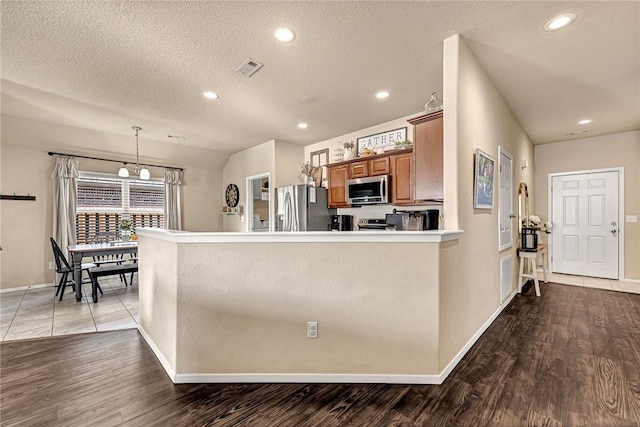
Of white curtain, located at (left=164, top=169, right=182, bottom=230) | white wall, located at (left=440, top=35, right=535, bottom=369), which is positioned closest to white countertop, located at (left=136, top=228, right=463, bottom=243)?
white wall, located at (left=440, top=35, right=535, bottom=369)

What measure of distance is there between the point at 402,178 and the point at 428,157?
0.96m

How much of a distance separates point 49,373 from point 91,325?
106cm

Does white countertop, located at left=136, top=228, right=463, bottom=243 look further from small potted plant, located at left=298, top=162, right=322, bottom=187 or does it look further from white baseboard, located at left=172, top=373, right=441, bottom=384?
small potted plant, located at left=298, top=162, right=322, bottom=187

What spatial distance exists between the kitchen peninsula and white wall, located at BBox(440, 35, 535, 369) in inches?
6.8

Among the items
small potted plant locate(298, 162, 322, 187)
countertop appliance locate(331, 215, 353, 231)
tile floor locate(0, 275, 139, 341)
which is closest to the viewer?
tile floor locate(0, 275, 139, 341)

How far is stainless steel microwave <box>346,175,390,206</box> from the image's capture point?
3902 mm

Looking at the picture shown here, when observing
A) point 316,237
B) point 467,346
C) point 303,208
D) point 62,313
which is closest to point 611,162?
point 467,346

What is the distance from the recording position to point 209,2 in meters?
1.94

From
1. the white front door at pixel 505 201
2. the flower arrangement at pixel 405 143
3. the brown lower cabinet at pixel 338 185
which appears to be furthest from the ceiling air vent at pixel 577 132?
the brown lower cabinet at pixel 338 185

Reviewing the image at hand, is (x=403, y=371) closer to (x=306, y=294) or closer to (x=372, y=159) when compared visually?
(x=306, y=294)

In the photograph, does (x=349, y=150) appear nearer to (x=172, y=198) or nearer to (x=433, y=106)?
(x=433, y=106)

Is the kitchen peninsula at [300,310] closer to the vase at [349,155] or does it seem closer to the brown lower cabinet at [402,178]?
the brown lower cabinet at [402,178]

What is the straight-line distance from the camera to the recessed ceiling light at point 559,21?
6.79 ft

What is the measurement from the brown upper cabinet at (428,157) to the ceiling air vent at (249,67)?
1.68 meters
